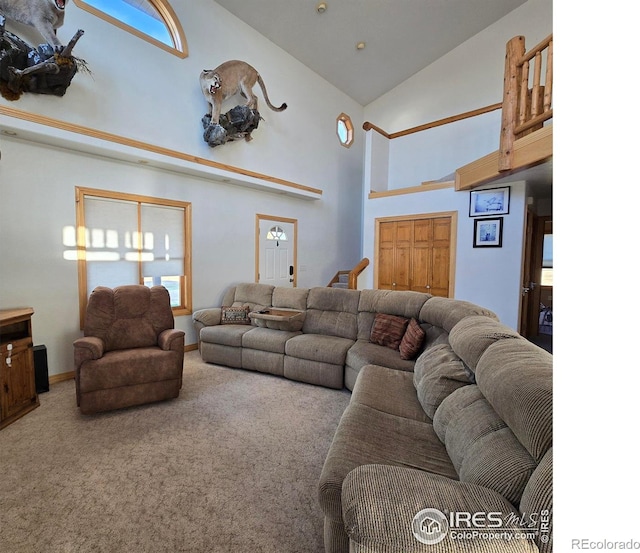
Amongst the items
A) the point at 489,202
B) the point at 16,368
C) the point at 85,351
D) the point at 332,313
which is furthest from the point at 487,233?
the point at 16,368

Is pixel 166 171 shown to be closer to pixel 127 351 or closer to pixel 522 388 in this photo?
pixel 127 351

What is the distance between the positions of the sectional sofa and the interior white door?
2.73 meters

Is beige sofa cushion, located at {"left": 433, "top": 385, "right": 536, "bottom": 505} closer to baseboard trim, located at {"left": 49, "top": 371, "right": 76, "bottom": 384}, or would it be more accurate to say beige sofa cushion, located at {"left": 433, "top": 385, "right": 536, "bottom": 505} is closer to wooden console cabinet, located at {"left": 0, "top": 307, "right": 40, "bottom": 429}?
wooden console cabinet, located at {"left": 0, "top": 307, "right": 40, "bottom": 429}

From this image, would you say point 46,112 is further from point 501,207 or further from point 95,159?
point 501,207

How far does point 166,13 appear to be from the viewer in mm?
4129

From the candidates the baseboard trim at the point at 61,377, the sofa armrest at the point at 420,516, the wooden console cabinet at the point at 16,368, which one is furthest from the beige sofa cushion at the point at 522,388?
the baseboard trim at the point at 61,377

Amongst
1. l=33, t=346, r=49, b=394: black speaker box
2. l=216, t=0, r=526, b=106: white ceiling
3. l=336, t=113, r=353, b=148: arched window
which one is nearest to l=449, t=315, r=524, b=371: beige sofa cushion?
l=33, t=346, r=49, b=394: black speaker box

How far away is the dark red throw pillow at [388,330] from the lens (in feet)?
10.2

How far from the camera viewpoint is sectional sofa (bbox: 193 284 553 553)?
0.86m

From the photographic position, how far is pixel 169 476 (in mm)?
1916

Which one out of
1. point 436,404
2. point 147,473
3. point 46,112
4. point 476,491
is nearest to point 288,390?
point 147,473

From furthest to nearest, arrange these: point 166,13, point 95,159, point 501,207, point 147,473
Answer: point 501,207
point 166,13
point 95,159
point 147,473

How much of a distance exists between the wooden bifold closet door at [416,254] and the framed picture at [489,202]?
0.36 m
